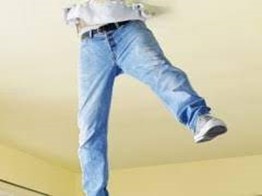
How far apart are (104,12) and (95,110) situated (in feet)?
1.25

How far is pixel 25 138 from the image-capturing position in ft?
16.6

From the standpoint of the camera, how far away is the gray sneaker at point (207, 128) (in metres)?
1.79

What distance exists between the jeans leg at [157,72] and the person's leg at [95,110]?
0.07 metres

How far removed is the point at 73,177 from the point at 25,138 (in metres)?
1.44

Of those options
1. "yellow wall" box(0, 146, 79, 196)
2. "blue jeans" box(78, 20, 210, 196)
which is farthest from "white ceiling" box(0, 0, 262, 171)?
"blue jeans" box(78, 20, 210, 196)

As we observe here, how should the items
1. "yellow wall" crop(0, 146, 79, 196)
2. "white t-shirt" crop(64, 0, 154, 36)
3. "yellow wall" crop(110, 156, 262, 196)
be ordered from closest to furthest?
"white t-shirt" crop(64, 0, 154, 36), "yellow wall" crop(0, 146, 79, 196), "yellow wall" crop(110, 156, 262, 196)

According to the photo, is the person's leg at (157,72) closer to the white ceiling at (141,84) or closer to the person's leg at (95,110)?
the person's leg at (95,110)

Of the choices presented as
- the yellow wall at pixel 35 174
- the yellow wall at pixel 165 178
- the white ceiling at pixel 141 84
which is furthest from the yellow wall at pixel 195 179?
the yellow wall at pixel 35 174

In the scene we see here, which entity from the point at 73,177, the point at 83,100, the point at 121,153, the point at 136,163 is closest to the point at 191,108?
the point at 83,100

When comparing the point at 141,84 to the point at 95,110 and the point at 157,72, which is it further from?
the point at 157,72

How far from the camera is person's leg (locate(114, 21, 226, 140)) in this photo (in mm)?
1887

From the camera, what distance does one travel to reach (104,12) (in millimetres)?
2250

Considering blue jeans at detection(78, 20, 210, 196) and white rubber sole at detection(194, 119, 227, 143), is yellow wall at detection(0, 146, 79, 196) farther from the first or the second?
white rubber sole at detection(194, 119, 227, 143)

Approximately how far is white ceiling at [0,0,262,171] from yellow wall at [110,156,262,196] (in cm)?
16
